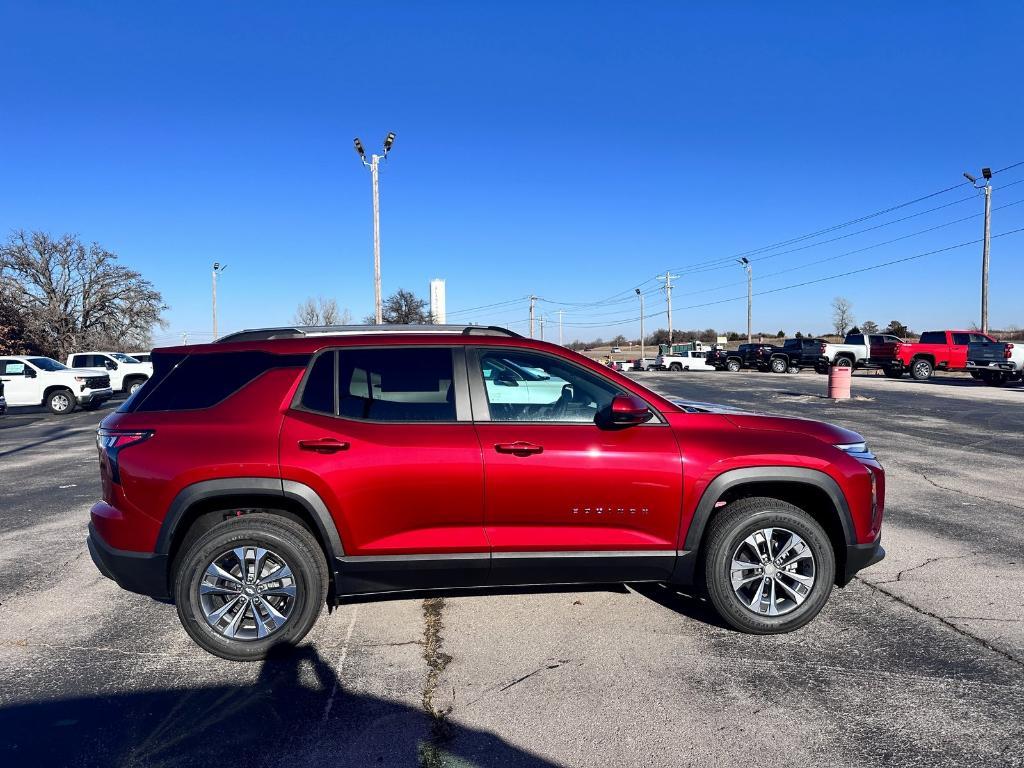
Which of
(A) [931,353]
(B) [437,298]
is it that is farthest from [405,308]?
(A) [931,353]

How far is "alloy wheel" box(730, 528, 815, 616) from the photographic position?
3.88m

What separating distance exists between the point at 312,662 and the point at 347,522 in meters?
0.79

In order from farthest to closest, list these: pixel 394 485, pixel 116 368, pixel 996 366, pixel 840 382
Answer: pixel 996 366
pixel 116 368
pixel 840 382
pixel 394 485

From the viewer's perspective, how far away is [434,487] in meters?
3.63

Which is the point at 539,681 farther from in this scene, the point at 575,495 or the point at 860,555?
the point at 860,555

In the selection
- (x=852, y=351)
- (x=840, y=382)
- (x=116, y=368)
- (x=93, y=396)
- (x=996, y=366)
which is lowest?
(x=93, y=396)

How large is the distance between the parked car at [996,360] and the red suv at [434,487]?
26667 millimetres

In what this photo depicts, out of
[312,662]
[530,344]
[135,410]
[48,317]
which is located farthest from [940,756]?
[48,317]

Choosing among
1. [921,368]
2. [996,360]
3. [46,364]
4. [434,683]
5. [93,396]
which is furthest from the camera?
[921,368]

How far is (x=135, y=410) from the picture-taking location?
12.4ft

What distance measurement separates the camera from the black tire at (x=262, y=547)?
3625 millimetres

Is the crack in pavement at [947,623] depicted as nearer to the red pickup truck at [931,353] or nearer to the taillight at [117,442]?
the taillight at [117,442]

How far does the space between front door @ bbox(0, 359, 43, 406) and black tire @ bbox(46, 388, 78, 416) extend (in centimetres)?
29

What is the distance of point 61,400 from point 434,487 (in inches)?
812
